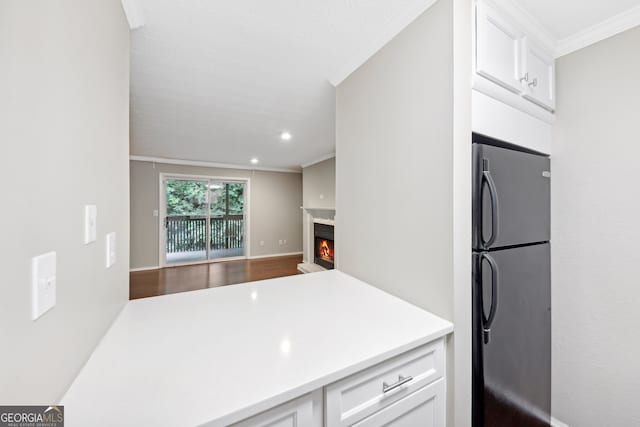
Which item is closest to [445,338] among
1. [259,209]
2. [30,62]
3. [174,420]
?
[174,420]

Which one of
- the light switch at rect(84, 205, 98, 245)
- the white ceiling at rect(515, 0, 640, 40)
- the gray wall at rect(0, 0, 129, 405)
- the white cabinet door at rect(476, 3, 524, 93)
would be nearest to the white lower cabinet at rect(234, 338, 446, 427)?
the gray wall at rect(0, 0, 129, 405)

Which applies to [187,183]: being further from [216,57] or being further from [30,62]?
[30,62]

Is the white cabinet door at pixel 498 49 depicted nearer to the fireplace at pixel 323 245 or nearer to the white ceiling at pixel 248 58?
the white ceiling at pixel 248 58

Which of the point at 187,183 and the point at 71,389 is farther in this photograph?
the point at 187,183

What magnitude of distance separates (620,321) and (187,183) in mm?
6555

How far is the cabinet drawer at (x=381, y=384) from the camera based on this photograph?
747mm


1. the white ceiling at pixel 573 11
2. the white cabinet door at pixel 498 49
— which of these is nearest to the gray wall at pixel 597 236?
the white ceiling at pixel 573 11

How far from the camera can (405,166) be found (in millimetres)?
1235

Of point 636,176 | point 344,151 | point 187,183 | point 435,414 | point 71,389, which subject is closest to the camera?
point 71,389

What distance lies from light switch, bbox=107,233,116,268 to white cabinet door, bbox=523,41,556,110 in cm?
203

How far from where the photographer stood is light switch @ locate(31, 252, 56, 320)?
1.59 ft

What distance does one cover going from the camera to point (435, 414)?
3.19ft

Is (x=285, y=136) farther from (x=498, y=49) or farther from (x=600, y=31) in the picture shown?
(x=600, y=31)

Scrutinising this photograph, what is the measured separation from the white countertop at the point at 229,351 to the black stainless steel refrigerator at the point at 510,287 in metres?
0.29
